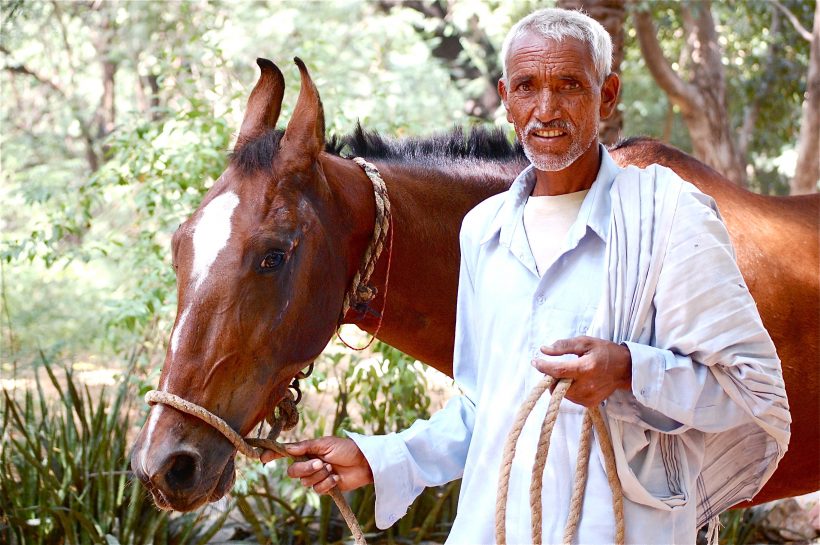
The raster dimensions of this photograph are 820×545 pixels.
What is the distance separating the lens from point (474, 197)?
306 centimetres

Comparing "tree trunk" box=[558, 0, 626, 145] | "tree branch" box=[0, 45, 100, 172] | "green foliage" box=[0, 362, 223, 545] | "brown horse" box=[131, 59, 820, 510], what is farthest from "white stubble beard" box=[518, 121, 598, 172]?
"tree branch" box=[0, 45, 100, 172]

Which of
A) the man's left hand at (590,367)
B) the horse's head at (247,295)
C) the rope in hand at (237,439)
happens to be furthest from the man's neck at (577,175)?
the rope in hand at (237,439)

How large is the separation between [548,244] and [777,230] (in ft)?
5.44

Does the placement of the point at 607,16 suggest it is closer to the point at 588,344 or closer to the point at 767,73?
the point at 588,344

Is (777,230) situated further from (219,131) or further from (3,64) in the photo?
(3,64)

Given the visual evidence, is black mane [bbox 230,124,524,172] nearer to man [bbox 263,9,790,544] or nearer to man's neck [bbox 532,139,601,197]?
man [bbox 263,9,790,544]

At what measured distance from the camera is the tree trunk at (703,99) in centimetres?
919

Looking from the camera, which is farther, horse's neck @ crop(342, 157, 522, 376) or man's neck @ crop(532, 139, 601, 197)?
horse's neck @ crop(342, 157, 522, 376)

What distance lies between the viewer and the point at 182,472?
2.05 m

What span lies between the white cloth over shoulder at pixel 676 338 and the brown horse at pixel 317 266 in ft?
2.79

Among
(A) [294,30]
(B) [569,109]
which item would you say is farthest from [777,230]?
(A) [294,30]

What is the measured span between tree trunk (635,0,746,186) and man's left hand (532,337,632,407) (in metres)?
7.82

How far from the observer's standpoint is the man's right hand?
81.6 inches

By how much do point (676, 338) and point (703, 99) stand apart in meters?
8.22
